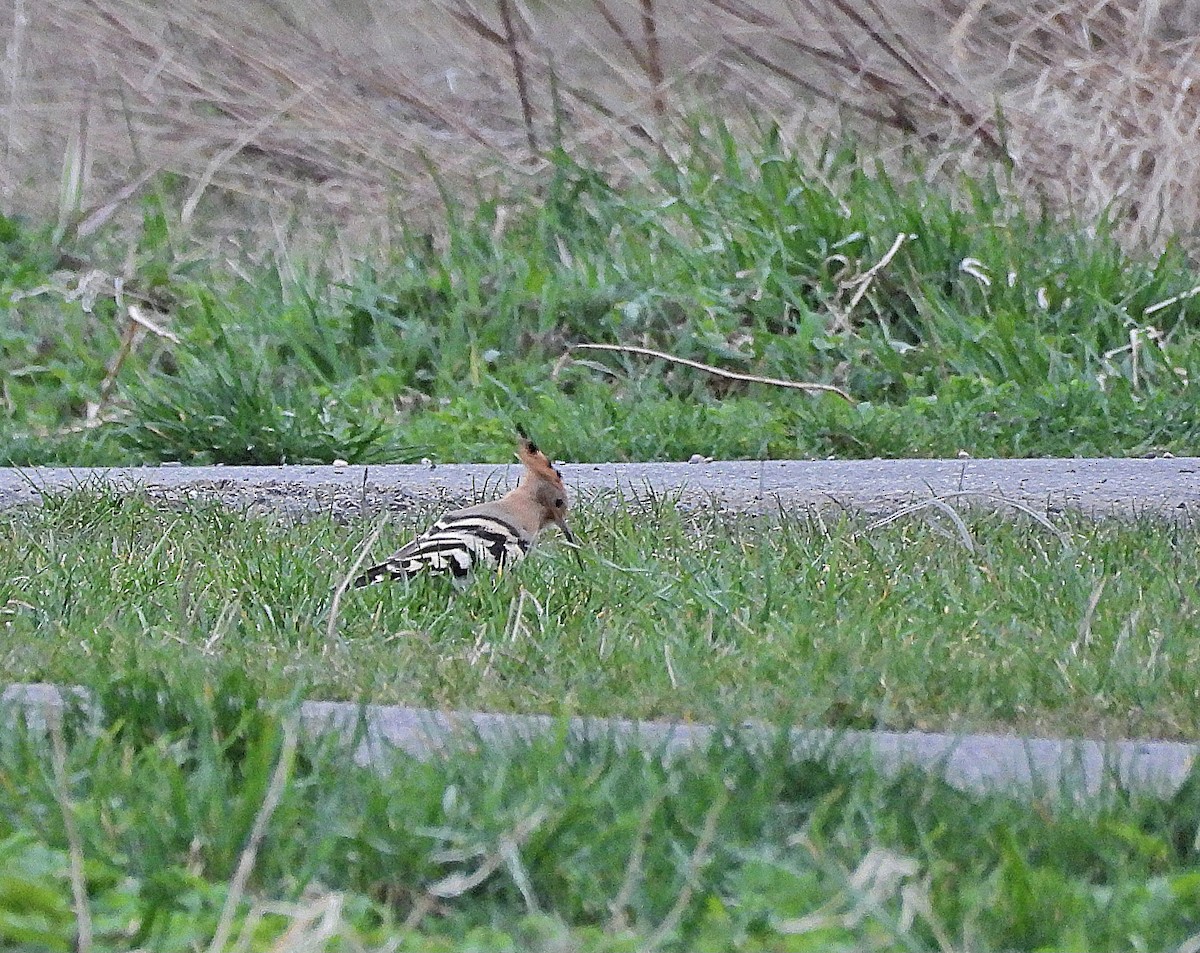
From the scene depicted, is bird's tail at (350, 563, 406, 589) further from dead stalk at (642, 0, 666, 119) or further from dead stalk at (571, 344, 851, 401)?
dead stalk at (642, 0, 666, 119)

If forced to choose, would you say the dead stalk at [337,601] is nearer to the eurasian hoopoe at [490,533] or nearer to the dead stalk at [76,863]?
the eurasian hoopoe at [490,533]

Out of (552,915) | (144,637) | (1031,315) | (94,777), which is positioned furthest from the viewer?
(1031,315)

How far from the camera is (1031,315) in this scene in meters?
7.52

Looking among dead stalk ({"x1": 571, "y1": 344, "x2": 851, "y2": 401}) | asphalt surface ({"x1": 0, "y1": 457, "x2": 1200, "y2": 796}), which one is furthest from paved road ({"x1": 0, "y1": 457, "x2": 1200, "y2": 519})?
dead stalk ({"x1": 571, "y1": 344, "x2": 851, "y2": 401})

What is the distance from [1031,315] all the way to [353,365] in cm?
258

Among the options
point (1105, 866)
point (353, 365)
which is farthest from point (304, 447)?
point (1105, 866)

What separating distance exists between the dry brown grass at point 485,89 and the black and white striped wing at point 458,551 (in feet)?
15.4

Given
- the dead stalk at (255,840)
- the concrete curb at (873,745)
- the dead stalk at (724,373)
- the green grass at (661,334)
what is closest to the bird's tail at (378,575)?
the concrete curb at (873,745)

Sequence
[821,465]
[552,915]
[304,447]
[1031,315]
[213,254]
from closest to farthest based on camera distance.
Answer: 1. [552,915]
2. [821,465]
3. [304,447]
4. [1031,315]
5. [213,254]

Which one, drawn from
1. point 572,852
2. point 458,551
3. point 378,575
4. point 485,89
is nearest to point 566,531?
point 458,551

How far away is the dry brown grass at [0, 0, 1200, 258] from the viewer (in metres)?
8.93

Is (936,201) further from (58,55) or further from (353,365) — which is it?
(58,55)

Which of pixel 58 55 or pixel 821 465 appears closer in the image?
pixel 821 465

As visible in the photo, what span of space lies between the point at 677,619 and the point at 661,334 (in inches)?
159
